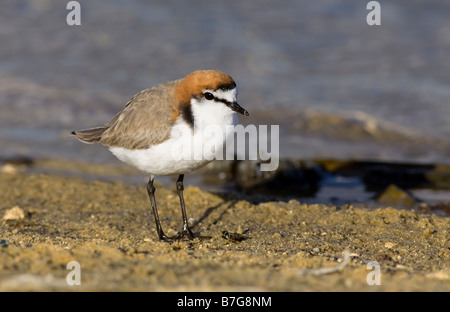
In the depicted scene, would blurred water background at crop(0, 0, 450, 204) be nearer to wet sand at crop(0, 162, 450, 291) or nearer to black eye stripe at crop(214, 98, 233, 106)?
wet sand at crop(0, 162, 450, 291)

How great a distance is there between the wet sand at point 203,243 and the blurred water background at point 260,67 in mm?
2718

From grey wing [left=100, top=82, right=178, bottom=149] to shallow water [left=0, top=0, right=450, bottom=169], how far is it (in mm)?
3863

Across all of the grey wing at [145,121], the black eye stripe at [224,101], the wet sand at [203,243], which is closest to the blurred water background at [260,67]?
the wet sand at [203,243]

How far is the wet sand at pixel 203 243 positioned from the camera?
15.0 feet

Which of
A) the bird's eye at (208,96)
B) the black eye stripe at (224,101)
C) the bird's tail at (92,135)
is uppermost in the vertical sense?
the bird's eye at (208,96)

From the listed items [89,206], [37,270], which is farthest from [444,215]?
[37,270]

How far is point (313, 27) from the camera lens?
15172 mm

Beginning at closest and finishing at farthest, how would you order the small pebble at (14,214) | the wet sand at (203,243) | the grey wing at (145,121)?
the wet sand at (203,243), the grey wing at (145,121), the small pebble at (14,214)

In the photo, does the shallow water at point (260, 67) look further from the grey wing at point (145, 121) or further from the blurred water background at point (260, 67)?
the grey wing at point (145, 121)

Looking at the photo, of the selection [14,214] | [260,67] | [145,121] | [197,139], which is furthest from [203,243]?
[260,67]

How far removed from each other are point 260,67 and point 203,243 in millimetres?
7963

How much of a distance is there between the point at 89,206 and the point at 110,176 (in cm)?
199

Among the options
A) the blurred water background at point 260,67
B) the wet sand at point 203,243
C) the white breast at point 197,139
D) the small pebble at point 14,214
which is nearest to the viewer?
the wet sand at point 203,243

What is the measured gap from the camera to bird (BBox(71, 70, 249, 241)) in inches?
240
